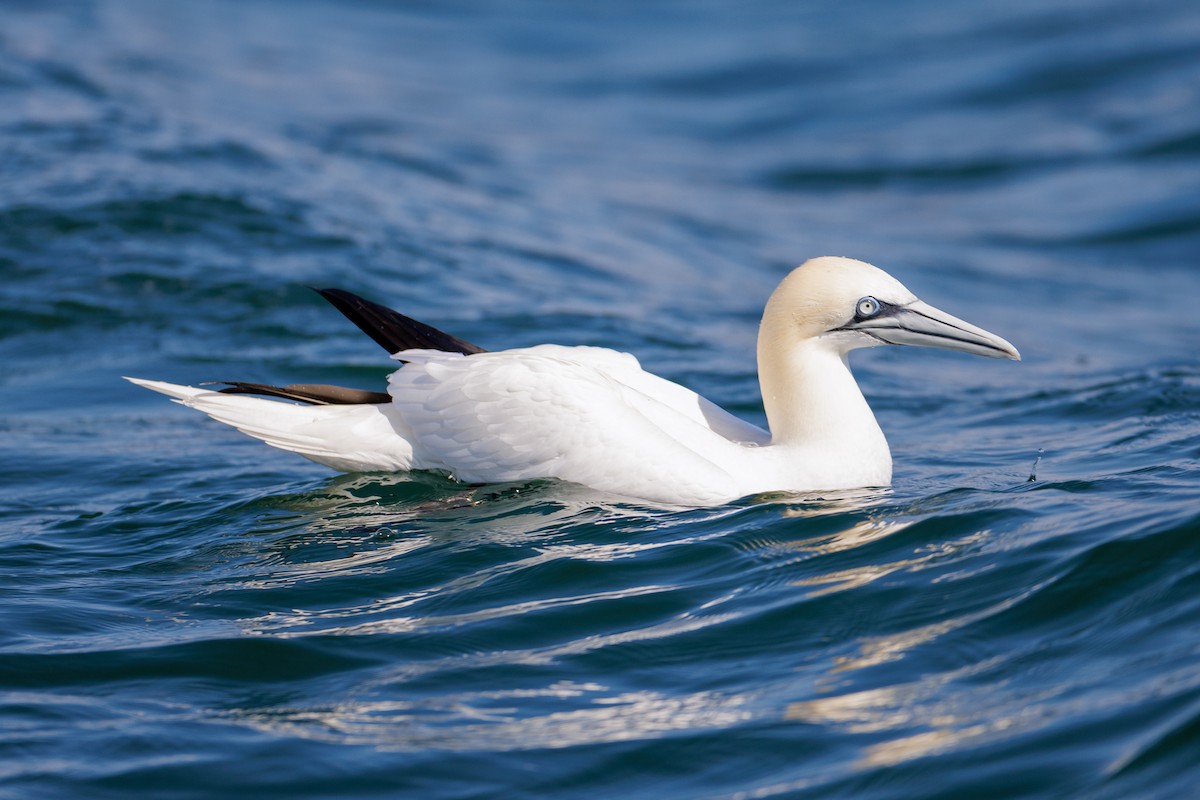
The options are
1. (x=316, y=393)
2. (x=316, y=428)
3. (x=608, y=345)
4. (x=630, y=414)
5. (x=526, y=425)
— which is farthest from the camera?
(x=608, y=345)

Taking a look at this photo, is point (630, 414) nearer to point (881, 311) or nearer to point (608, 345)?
point (881, 311)

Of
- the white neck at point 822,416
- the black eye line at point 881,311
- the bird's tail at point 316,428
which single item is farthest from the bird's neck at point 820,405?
the bird's tail at point 316,428

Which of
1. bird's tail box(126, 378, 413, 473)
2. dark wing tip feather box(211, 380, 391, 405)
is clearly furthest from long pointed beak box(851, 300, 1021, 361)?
dark wing tip feather box(211, 380, 391, 405)

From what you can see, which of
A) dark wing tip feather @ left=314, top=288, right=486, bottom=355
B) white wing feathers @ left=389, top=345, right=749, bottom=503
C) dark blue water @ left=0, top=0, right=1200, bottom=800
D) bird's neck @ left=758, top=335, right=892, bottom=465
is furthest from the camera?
dark wing tip feather @ left=314, top=288, right=486, bottom=355

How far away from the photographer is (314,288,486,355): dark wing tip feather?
7.59 m

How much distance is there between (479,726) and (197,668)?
1.20 m

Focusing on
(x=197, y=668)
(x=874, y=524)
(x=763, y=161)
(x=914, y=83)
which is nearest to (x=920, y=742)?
(x=874, y=524)

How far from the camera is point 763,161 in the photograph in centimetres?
1939

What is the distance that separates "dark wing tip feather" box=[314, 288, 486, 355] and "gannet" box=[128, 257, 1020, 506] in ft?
0.04

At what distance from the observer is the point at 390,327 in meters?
7.65

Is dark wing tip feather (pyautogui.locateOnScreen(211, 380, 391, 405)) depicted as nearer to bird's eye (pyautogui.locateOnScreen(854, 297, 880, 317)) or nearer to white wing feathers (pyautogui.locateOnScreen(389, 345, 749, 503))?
white wing feathers (pyautogui.locateOnScreen(389, 345, 749, 503))

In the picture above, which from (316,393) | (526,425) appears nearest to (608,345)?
(316,393)

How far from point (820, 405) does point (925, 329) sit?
0.61 meters

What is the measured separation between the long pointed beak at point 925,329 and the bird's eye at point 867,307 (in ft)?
0.10
